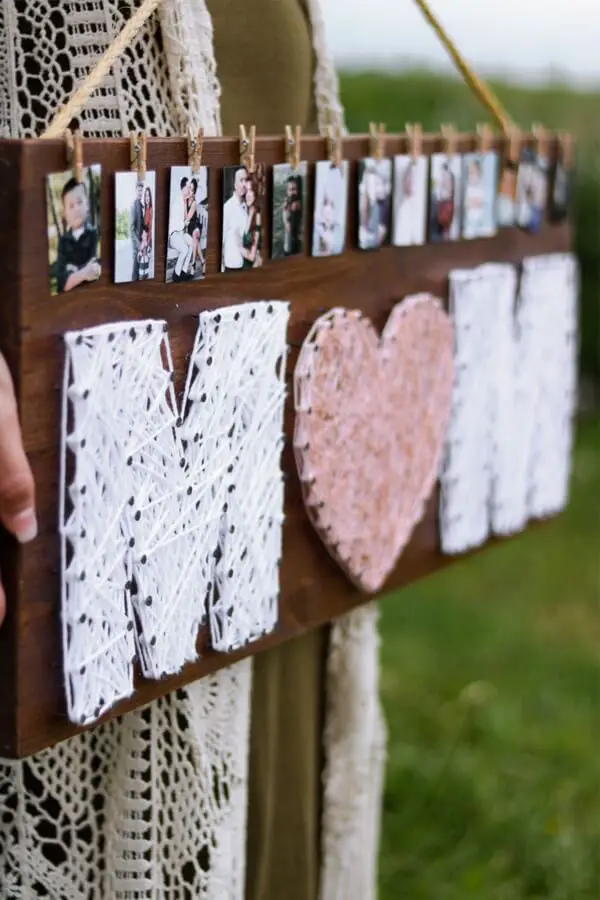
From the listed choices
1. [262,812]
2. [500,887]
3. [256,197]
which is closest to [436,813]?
[500,887]

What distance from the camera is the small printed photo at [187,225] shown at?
0.93 metres

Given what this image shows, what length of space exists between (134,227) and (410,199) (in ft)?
1.32

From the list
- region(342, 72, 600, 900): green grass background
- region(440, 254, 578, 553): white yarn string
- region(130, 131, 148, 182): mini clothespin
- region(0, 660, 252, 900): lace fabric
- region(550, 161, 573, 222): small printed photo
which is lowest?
region(342, 72, 600, 900): green grass background

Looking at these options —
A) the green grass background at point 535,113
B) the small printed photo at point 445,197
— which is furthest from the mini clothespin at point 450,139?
the green grass background at point 535,113

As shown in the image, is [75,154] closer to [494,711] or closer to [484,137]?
[484,137]

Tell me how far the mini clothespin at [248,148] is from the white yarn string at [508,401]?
37 centimetres

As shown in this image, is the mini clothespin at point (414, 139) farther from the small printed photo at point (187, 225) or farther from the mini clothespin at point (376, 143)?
the small printed photo at point (187, 225)

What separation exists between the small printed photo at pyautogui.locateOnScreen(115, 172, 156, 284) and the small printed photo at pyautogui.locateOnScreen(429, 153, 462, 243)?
426 millimetres

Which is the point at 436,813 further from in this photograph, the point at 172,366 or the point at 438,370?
the point at 172,366

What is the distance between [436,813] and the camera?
220cm

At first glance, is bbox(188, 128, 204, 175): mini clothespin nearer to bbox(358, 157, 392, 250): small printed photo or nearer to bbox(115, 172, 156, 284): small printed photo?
bbox(115, 172, 156, 284): small printed photo

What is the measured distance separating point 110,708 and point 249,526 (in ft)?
0.65

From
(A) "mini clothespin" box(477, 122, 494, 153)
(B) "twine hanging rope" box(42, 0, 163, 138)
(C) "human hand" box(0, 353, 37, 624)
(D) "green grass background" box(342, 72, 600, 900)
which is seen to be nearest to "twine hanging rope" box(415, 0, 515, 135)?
(A) "mini clothespin" box(477, 122, 494, 153)

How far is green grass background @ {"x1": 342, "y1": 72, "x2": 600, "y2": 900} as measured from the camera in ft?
6.73
